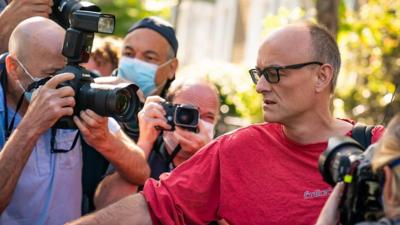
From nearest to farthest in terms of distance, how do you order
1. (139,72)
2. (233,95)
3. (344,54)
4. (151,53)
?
(139,72) → (151,53) → (344,54) → (233,95)

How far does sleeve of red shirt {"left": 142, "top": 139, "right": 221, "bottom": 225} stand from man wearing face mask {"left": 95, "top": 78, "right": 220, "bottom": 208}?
Result: 0.61 meters

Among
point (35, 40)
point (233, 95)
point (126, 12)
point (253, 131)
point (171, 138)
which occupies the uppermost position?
point (35, 40)

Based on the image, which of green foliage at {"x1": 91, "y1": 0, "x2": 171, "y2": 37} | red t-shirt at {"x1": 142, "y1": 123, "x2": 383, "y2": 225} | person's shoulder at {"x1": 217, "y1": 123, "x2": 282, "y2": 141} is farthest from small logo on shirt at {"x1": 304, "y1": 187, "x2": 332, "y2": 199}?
green foliage at {"x1": 91, "y1": 0, "x2": 171, "y2": 37}

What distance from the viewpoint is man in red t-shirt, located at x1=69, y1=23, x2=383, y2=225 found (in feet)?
16.0

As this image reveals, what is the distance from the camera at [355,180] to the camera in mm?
3979

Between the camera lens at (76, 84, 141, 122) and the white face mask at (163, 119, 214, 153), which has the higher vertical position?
the camera lens at (76, 84, 141, 122)

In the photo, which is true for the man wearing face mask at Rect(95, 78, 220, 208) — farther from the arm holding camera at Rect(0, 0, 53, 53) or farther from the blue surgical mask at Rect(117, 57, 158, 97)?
the arm holding camera at Rect(0, 0, 53, 53)

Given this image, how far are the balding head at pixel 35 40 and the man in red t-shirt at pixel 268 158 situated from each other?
92 centimetres

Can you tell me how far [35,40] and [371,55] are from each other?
6.72 meters

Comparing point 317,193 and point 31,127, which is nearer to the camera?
point 317,193

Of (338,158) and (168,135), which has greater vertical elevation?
(338,158)

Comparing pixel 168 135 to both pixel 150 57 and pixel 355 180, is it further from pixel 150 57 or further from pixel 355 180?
pixel 355 180

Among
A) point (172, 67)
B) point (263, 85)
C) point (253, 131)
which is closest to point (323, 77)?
point (263, 85)

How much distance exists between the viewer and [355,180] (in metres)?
4.02
